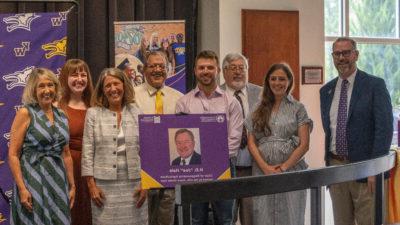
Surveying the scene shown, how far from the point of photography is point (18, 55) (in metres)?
4.58

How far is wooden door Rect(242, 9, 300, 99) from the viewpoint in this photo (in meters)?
6.30

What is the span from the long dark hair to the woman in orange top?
118 centimetres

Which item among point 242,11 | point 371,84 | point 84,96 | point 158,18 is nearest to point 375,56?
point 242,11

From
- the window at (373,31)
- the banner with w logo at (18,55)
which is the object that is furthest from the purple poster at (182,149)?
the window at (373,31)

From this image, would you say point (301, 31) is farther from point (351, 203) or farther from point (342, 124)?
point (351, 203)

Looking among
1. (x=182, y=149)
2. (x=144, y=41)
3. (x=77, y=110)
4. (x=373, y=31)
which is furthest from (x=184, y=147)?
(x=373, y=31)

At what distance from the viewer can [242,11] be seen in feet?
20.6

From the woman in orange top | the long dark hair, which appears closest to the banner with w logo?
the woman in orange top

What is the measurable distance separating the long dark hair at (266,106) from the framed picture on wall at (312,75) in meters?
2.72

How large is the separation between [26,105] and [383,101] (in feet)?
7.81

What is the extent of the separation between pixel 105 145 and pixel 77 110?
0.42 metres

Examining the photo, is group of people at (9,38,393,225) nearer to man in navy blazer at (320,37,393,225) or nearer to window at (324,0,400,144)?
man in navy blazer at (320,37,393,225)

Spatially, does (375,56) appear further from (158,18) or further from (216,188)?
(216,188)

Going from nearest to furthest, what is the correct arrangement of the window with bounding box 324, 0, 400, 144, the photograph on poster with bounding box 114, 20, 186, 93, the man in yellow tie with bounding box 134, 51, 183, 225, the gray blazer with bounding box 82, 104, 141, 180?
the gray blazer with bounding box 82, 104, 141, 180
the man in yellow tie with bounding box 134, 51, 183, 225
the photograph on poster with bounding box 114, 20, 186, 93
the window with bounding box 324, 0, 400, 144
